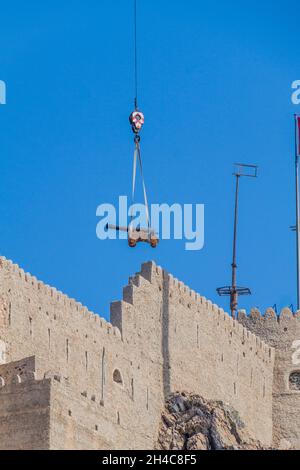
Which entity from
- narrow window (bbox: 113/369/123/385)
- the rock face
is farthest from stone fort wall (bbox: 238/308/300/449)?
narrow window (bbox: 113/369/123/385)

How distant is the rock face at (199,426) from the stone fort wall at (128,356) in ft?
1.84

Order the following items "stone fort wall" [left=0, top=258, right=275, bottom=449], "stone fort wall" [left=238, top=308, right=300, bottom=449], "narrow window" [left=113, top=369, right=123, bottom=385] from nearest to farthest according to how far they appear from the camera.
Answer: "stone fort wall" [left=0, top=258, right=275, bottom=449], "narrow window" [left=113, top=369, right=123, bottom=385], "stone fort wall" [left=238, top=308, right=300, bottom=449]

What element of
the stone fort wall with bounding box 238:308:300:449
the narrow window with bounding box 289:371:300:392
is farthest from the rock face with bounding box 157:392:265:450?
the narrow window with bounding box 289:371:300:392

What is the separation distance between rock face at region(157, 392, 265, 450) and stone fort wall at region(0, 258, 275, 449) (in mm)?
560

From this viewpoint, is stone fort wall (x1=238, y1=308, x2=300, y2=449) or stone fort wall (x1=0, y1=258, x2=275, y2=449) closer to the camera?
stone fort wall (x1=0, y1=258, x2=275, y2=449)

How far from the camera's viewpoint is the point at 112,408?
83625 mm

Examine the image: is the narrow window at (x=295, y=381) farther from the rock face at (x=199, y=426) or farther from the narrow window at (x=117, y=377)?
the narrow window at (x=117, y=377)

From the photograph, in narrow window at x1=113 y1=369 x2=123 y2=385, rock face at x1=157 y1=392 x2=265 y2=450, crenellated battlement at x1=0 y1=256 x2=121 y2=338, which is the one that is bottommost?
rock face at x1=157 y1=392 x2=265 y2=450

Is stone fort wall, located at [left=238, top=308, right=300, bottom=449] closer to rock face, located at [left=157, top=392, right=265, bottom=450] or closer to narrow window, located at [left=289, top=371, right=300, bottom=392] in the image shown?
narrow window, located at [left=289, top=371, right=300, bottom=392]

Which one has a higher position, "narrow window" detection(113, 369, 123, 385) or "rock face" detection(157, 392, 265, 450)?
"narrow window" detection(113, 369, 123, 385)

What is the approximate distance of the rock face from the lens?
8656 cm

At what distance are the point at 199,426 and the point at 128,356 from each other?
384 centimetres

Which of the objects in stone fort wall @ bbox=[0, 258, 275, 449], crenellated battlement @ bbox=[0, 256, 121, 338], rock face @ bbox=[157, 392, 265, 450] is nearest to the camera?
stone fort wall @ bbox=[0, 258, 275, 449]
